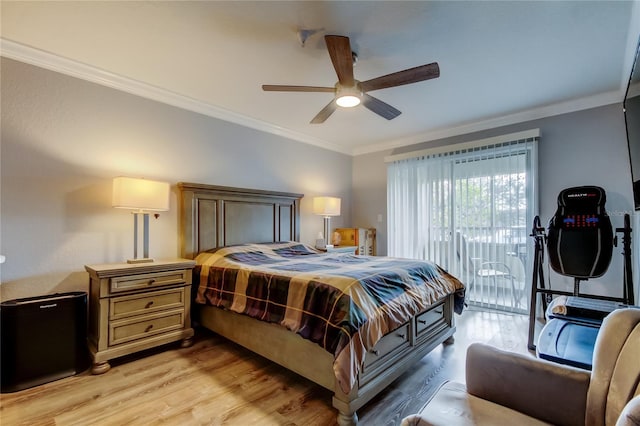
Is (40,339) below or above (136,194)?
below

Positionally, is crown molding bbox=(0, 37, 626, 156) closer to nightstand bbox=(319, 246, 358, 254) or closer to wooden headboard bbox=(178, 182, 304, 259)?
wooden headboard bbox=(178, 182, 304, 259)

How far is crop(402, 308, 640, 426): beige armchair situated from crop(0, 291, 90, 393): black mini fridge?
7.88 ft

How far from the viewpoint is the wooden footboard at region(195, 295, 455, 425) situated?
1.67 metres

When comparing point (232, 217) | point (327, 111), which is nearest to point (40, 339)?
point (232, 217)

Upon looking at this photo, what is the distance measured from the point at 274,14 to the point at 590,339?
2761 millimetres

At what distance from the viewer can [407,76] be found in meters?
2.03

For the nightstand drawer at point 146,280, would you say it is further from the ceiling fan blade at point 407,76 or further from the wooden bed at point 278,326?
the ceiling fan blade at point 407,76

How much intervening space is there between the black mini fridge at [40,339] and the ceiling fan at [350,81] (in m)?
2.19

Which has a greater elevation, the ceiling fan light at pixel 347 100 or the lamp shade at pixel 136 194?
the ceiling fan light at pixel 347 100

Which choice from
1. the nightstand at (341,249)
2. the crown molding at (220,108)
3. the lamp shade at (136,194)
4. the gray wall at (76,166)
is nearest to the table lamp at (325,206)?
the nightstand at (341,249)

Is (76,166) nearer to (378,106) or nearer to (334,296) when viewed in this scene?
(334,296)

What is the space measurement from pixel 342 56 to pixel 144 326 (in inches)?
99.4

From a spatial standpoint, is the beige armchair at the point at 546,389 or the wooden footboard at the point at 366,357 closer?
the beige armchair at the point at 546,389

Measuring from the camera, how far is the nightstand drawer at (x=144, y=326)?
2.23m
